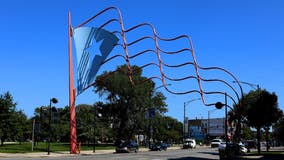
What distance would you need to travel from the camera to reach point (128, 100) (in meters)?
91.5

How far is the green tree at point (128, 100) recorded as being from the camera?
3570 inches

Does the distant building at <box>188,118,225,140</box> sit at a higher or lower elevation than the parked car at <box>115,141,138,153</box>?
higher

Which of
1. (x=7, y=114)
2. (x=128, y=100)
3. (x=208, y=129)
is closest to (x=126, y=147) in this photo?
(x=7, y=114)

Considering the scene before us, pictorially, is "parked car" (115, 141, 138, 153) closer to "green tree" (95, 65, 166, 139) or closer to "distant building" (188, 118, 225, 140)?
"green tree" (95, 65, 166, 139)

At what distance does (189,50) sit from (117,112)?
53.5 meters

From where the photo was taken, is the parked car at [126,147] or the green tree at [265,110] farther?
the parked car at [126,147]

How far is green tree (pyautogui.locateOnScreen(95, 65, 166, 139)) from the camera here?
298 ft

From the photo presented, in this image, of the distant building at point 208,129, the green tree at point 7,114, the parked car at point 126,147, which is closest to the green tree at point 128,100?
the parked car at point 126,147

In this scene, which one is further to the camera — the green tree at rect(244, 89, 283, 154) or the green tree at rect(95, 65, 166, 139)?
the green tree at rect(95, 65, 166, 139)

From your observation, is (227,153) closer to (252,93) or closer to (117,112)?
(252,93)

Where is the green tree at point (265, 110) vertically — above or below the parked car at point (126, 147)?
above

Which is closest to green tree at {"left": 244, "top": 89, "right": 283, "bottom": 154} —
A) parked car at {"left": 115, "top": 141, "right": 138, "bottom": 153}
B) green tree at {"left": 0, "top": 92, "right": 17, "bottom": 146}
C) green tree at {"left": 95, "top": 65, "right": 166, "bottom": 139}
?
parked car at {"left": 115, "top": 141, "right": 138, "bottom": 153}

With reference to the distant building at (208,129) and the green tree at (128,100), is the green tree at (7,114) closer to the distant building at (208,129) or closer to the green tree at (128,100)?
the green tree at (128,100)

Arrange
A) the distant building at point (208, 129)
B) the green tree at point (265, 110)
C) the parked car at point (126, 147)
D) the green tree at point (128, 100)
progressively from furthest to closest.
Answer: the distant building at point (208, 129)
the green tree at point (128, 100)
the parked car at point (126, 147)
the green tree at point (265, 110)
